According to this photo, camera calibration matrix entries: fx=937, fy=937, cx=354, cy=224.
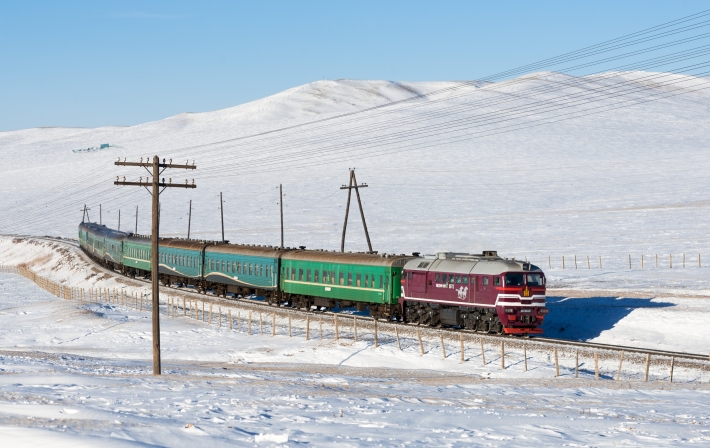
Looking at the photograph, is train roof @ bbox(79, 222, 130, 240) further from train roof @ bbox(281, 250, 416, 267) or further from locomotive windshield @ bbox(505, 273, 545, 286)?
locomotive windshield @ bbox(505, 273, 545, 286)

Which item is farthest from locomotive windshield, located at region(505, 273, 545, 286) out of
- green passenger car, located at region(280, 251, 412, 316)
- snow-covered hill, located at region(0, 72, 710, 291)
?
snow-covered hill, located at region(0, 72, 710, 291)

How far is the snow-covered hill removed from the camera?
295 feet

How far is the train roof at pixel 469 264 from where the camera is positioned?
1497 inches

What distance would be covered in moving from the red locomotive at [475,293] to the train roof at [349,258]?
122 centimetres

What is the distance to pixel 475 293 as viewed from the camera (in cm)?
3878

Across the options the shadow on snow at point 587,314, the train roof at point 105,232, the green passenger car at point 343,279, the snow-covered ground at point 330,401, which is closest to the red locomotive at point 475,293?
the green passenger car at point 343,279

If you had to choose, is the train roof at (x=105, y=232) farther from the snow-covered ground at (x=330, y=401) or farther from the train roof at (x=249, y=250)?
the snow-covered ground at (x=330, y=401)

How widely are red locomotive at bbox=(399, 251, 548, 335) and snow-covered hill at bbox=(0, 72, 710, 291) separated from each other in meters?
16.9

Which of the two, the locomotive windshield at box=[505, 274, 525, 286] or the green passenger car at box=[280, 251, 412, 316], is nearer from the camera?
the locomotive windshield at box=[505, 274, 525, 286]

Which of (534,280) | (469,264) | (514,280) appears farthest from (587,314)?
(514,280)

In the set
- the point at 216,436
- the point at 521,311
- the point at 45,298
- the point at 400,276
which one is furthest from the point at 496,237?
the point at 216,436

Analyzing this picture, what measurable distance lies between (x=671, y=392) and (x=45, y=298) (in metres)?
59.3

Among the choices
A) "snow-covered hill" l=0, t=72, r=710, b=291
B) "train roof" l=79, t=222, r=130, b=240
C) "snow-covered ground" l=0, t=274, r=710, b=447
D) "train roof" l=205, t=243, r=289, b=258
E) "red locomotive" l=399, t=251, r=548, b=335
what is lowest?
"snow-covered ground" l=0, t=274, r=710, b=447

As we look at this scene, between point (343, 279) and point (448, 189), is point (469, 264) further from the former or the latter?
point (448, 189)
